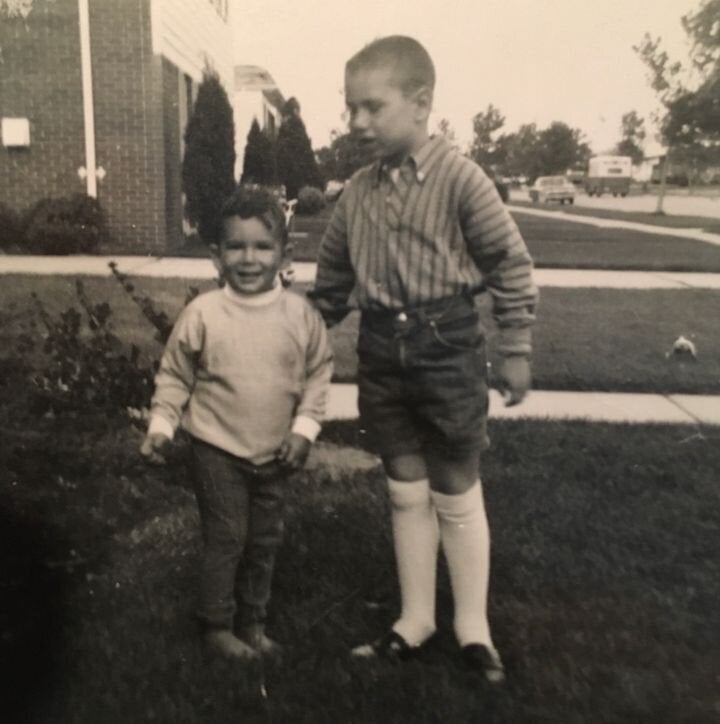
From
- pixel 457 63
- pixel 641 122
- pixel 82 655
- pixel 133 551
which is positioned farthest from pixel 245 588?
pixel 641 122

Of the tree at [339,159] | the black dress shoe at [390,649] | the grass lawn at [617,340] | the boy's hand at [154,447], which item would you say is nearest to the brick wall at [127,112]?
the tree at [339,159]

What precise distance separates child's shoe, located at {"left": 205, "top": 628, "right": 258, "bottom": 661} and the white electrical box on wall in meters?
1.11

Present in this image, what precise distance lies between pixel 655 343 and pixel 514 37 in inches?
103

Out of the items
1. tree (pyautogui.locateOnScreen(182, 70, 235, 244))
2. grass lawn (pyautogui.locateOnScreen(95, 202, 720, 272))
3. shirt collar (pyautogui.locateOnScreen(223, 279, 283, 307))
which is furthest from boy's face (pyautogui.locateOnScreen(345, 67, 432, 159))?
grass lawn (pyautogui.locateOnScreen(95, 202, 720, 272))

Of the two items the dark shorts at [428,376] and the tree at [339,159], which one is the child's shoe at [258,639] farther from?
the tree at [339,159]

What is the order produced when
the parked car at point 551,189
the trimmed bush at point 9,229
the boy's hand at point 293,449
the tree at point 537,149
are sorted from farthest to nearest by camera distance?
the parked car at point 551,189, the trimmed bush at point 9,229, the tree at point 537,149, the boy's hand at point 293,449

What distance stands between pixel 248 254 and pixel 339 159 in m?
0.39

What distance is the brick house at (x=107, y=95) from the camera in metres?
2.03

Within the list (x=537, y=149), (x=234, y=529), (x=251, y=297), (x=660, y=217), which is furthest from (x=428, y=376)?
(x=660, y=217)

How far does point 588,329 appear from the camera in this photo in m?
4.53

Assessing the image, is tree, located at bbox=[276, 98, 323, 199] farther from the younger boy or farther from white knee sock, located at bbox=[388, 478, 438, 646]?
white knee sock, located at bbox=[388, 478, 438, 646]

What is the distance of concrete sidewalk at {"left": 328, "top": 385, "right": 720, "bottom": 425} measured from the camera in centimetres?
320

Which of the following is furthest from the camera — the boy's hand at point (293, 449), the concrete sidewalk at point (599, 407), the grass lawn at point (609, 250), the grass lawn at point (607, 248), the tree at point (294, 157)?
the grass lawn at point (609, 250)

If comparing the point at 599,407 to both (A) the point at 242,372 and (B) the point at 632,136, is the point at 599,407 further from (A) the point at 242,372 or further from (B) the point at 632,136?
(A) the point at 242,372
